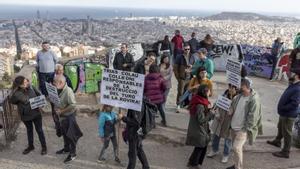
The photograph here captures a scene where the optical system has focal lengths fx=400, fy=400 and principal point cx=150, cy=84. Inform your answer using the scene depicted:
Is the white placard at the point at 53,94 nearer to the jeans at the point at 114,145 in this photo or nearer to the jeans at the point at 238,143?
the jeans at the point at 114,145

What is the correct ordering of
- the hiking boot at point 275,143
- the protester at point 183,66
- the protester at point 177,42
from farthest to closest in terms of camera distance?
the protester at point 177,42 < the protester at point 183,66 < the hiking boot at point 275,143

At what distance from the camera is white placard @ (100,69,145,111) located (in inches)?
295

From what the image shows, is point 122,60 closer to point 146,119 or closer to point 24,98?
point 24,98

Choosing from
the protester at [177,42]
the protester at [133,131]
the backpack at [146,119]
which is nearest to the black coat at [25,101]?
the protester at [133,131]

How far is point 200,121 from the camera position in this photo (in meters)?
7.33

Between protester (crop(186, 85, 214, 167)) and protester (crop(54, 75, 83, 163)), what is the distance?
236cm

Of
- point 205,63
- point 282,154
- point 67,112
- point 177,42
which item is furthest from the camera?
point 177,42

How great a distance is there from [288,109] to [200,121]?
2.04 m

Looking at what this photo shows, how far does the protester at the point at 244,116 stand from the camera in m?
7.27

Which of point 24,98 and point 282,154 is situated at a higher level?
point 24,98

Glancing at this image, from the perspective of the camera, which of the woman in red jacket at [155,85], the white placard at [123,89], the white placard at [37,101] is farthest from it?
the woman in red jacket at [155,85]

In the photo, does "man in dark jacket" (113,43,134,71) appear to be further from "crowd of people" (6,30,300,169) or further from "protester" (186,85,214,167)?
"protester" (186,85,214,167)

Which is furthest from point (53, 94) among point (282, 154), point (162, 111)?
point (282, 154)

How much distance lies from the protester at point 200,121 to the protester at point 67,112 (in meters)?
2.36
